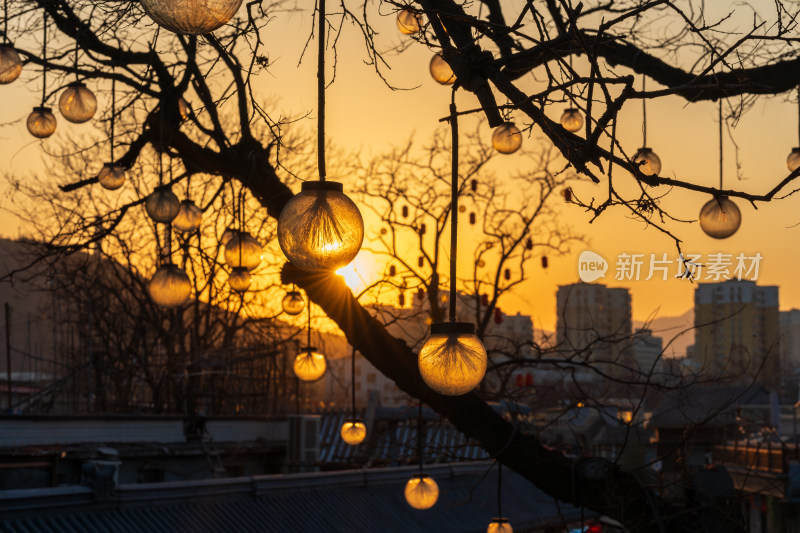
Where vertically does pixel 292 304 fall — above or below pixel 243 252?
below

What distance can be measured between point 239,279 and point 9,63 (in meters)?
2.72

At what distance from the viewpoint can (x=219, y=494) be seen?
14.9 meters

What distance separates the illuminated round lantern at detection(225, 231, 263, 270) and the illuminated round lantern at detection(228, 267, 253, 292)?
0.26 ft

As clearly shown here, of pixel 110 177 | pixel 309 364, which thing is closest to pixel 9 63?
pixel 110 177

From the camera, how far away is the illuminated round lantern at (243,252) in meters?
9.27

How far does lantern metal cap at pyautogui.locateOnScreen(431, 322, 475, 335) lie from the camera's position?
4.12 metres

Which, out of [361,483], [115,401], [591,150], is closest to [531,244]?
[361,483]

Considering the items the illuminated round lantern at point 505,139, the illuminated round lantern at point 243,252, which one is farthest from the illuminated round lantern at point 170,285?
the illuminated round lantern at point 505,139

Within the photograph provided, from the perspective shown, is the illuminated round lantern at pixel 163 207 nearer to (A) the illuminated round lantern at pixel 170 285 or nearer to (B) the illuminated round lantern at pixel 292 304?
(A) the illuminated round lantern at pixel 170 285

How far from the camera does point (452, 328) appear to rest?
4.13 m

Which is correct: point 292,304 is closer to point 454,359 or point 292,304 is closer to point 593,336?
point 593,336

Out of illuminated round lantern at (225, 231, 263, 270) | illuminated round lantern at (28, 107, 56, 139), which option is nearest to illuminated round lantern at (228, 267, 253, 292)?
illuminated round lantern at (225, 231, 263, 270)

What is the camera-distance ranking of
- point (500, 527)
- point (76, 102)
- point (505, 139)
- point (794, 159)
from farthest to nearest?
1. point (500, 527)
2. point (76, 102)
3. point (794, 159)
4. point (505, 139)

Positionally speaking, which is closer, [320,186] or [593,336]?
[320,186]
